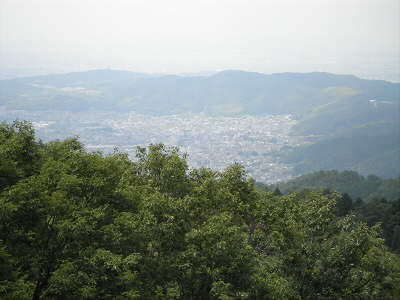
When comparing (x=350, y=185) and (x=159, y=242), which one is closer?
(x=159, y=242)

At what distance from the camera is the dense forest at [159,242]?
9766 mm

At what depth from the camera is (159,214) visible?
11094 millimetres

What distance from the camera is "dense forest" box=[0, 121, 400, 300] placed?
977 cm

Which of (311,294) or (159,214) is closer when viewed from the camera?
(159,214)

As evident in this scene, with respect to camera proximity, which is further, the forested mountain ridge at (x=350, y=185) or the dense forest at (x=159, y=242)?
the forested mountain ridge at (x=350, y=185)

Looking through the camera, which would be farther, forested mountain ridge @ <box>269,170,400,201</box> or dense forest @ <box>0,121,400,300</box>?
forested mountain ridge @ <box>269,170,400,201</box>

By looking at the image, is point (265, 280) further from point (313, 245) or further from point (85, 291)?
point (85, 291)

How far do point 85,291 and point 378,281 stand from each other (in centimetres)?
982

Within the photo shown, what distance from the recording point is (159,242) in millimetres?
11156

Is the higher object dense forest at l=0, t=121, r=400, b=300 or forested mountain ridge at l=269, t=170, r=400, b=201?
dense forest at l=0, t=121, r=400, b=300

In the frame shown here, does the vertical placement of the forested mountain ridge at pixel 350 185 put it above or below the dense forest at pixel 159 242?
below

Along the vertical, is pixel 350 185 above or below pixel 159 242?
below

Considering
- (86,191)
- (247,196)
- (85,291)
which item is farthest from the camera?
(247,196)

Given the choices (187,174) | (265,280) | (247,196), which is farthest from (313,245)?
(187,174)
